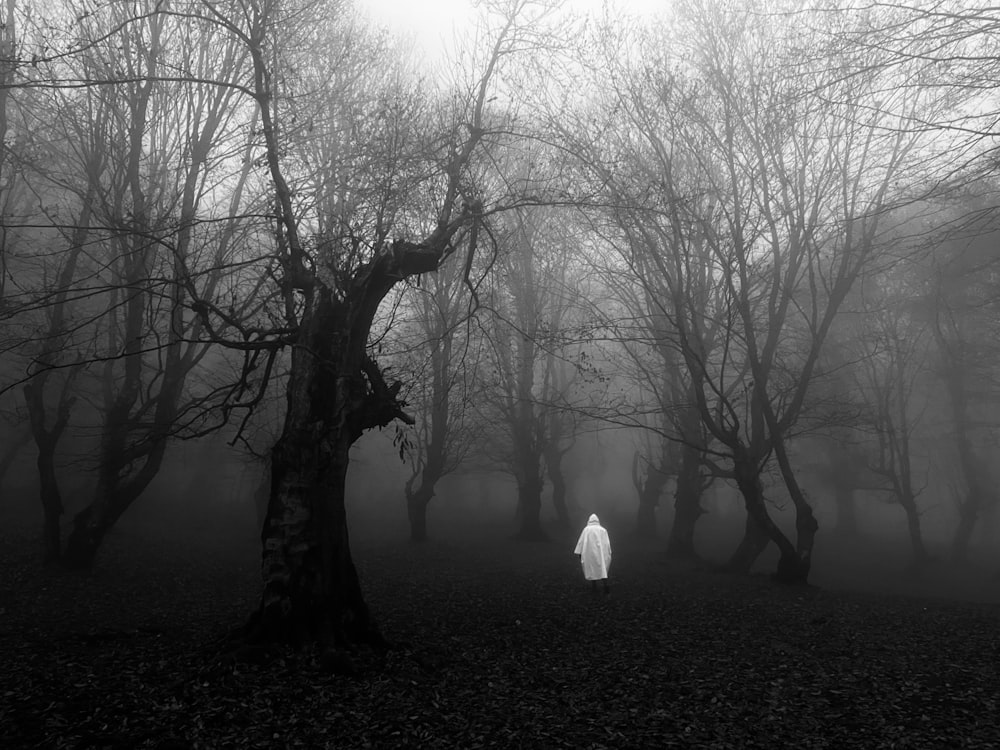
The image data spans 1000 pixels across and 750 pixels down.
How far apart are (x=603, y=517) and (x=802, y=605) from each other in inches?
982

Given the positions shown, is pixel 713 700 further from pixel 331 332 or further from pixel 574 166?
pixel 574 166

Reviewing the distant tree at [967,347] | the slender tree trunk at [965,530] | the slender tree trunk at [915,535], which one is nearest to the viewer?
the distant tree at [967,347]

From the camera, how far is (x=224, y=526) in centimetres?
2733

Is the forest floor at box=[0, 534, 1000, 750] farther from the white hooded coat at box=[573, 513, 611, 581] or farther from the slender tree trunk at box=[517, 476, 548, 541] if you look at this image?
the slender tree trunk at box=[517, 476, 548, 541]

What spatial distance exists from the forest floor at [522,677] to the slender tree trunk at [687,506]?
8.23m

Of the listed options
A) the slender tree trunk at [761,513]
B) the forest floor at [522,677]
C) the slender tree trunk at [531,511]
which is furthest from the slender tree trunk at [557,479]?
the forest floor at [522,677]

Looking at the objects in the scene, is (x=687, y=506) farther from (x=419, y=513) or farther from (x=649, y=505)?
(x=419, y=513)

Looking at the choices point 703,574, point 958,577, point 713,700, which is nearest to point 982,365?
point 958,577

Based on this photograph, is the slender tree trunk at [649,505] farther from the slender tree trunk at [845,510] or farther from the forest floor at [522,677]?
the forest floor at [522,677]

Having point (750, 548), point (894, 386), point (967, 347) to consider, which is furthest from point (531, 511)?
point (967, 347)

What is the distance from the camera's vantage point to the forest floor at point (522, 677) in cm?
536

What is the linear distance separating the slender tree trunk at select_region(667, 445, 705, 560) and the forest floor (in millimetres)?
8234

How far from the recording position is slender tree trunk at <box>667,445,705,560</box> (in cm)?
2005

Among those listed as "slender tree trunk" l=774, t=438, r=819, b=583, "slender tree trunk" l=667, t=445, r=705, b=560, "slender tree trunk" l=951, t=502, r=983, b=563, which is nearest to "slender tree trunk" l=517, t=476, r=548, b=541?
"slender tree trunk" l=667, t=445, r=705, b=560
